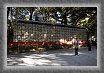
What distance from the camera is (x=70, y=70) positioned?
6.40m

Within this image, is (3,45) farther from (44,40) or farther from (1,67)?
Answer: (44,40)

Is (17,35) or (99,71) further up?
(17,35)

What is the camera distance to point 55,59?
6824 mm

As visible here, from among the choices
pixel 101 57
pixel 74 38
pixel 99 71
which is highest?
pixel 74 38

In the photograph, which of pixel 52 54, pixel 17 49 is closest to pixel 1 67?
pixel 17 49

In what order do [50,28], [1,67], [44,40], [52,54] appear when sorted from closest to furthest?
1. [1,67]
2. [52,54]
3. [44,40]
4. [50,28]

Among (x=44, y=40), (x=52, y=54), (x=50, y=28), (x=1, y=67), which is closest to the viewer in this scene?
(x=1, y=67)

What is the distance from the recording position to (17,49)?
7660mm

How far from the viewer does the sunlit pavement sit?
6.57m

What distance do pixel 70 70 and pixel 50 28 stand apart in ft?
9.38

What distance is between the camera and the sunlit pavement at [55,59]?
21.5ft

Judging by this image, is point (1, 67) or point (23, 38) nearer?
point (1, 67)

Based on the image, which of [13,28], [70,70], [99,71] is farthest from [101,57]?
[13,28]

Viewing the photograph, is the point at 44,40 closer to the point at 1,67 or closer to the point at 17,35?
the point at 17,35
